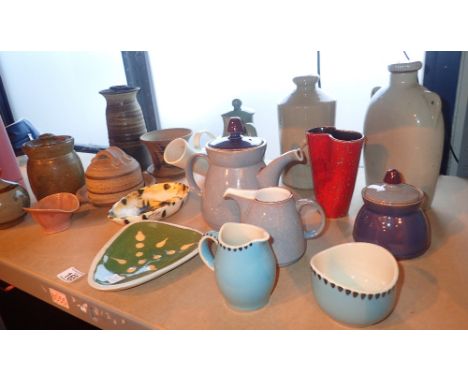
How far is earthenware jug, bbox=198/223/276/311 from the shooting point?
1.73 feet

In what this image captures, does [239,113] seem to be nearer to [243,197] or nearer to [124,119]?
[124,119]

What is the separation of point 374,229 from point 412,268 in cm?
9

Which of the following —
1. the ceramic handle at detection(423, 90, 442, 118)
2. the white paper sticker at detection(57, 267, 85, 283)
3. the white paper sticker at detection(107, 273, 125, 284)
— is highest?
the ceramic handle at detection(423, 90, 442, 118)

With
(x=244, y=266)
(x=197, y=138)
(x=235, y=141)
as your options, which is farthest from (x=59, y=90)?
(x=244, y=266)

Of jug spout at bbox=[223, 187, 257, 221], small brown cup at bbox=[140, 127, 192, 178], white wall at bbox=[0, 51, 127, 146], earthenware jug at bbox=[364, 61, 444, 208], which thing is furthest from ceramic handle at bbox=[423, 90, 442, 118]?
white wall at bbox=[0, 51, 127, 146]

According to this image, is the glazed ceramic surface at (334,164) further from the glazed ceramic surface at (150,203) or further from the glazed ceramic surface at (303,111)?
the glazed ceramic surface at (150,203)

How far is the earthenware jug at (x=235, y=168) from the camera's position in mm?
690

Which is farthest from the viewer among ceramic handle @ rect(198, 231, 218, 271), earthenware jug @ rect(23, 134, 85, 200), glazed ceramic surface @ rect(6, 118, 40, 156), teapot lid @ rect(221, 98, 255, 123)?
glazed ceramic surface @ rect(6, 118, 40, 156)

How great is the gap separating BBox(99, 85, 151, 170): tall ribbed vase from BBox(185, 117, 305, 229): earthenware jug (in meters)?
0.46

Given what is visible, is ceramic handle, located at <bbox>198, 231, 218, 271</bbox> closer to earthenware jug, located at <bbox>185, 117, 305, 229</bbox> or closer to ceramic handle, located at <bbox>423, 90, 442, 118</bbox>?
earthenware jug, located at <bbox>185, 117, 305, 229</bbox>

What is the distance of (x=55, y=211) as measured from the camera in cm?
81

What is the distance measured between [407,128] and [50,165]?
2.67 ft

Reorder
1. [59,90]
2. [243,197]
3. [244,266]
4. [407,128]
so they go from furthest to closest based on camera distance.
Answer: [59,90], [407,128], [243,197], [244,266]

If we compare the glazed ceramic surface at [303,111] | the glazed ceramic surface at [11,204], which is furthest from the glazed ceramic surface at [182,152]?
the glazed ceramic surface at [11,204]
